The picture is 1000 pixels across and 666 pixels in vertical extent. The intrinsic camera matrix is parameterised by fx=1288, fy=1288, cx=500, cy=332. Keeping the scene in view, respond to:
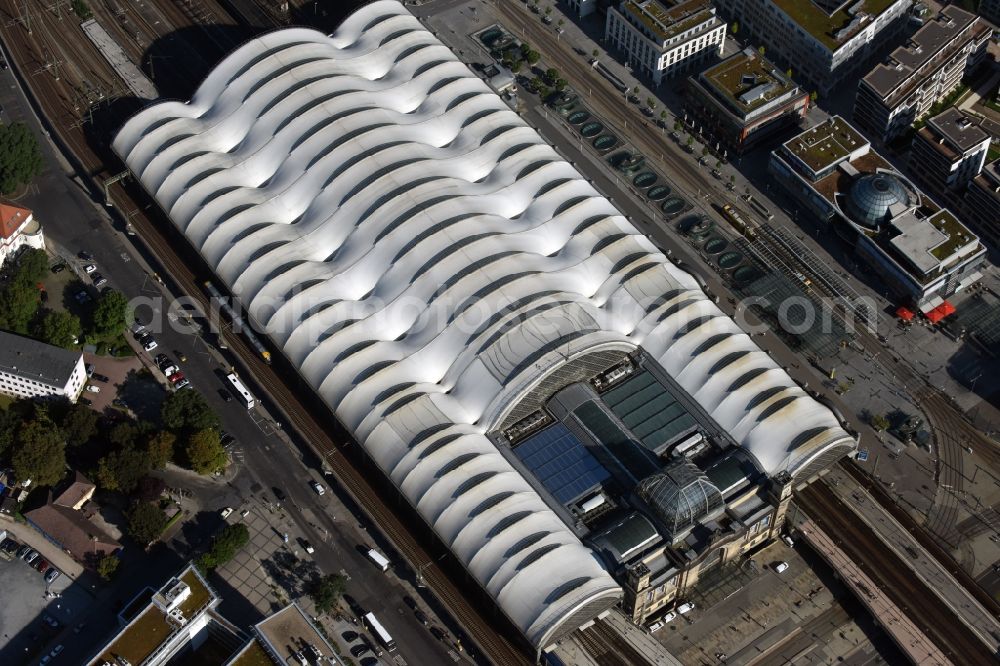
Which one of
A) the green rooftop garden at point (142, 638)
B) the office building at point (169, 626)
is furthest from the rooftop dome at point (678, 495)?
the green rooftop garden at point (142, 638)

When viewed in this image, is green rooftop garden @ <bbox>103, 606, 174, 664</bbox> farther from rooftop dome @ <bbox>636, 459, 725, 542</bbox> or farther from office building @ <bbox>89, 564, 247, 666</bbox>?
rooftop dome @ <bbox>636, 459, 725, 542</bbox>

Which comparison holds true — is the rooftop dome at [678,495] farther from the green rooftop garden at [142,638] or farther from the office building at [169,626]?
the green rooftop garden at [142,638]

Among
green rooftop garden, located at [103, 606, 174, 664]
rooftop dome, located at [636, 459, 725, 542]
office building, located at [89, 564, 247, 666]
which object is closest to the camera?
green rooftop garden, located at [103, 606, 174, 664]

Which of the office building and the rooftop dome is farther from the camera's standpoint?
the rooftop dome

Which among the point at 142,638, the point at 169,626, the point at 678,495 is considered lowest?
the point at 142,638

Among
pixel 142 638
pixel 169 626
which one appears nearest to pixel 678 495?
pixel 169 626

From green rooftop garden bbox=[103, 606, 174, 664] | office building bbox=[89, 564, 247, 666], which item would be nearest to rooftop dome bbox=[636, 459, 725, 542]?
office building bbox=[89, 564, 247, 666]

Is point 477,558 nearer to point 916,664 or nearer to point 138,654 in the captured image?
point 138,654

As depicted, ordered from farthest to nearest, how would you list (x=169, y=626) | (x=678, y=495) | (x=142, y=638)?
(x=678, y=495), (x=169, y=626), (x=142, y=638)

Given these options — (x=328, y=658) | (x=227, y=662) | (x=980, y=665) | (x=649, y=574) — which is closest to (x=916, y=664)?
(x=980, y=665)

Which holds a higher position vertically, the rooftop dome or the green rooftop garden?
the rooftop dome

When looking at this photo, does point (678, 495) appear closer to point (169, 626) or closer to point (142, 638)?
point (169, 626)
